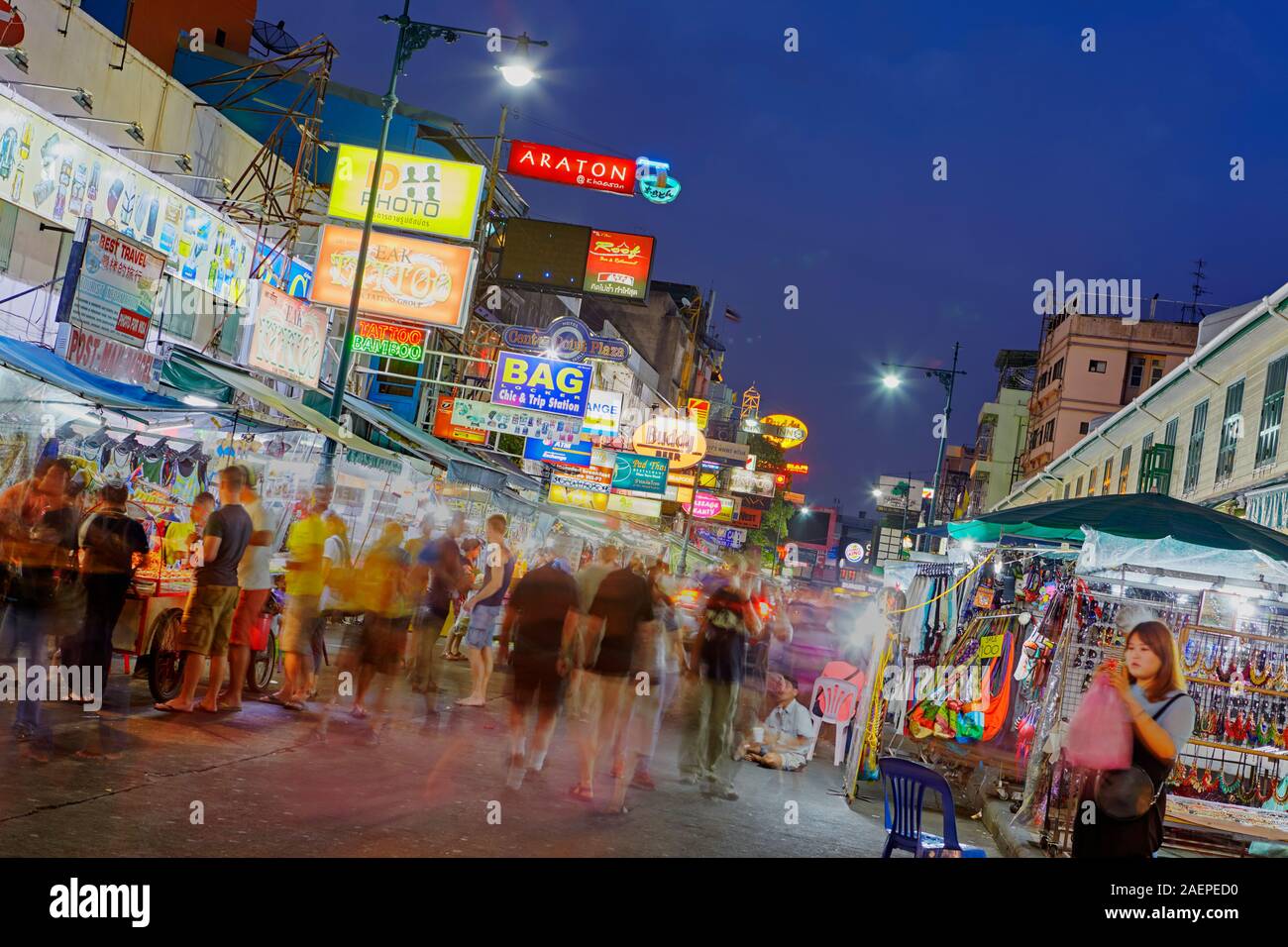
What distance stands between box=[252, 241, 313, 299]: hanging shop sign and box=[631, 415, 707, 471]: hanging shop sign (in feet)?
51.8

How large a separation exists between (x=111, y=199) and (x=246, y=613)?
7.45 m

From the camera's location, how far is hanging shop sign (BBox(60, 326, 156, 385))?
1368cm

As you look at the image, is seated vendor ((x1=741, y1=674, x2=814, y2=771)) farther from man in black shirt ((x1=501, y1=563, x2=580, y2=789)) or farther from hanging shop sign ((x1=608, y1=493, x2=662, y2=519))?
hanging shop sign ((x1=608, y1=493, x2=662, y2=519))

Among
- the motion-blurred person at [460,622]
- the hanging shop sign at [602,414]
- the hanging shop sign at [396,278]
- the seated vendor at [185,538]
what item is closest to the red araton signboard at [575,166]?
the hanging shop sign at [602,414]

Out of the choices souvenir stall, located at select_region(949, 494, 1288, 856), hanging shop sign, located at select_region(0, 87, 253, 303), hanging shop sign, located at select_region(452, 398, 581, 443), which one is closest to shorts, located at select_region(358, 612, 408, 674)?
souvenir stall, located at select_region(949, 494, 1288, 856)

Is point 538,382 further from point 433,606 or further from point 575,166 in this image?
point 433,606

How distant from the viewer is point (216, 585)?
10.4 meters

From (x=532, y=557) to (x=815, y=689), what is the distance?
38.0 ft

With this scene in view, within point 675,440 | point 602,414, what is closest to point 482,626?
point 602,414

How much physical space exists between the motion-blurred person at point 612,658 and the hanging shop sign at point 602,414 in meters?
18.5
